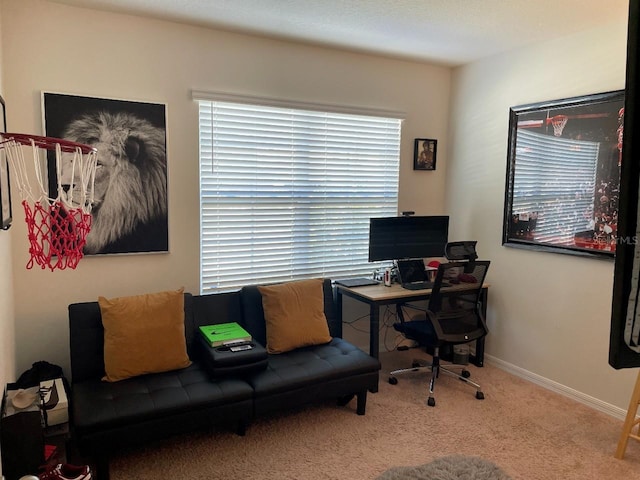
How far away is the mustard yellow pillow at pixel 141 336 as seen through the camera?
261 cm

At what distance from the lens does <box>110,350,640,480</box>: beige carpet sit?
247cm

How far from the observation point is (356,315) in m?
4.05

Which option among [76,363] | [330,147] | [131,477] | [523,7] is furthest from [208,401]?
[523,7]

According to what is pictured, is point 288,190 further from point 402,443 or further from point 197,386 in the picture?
point 402,443

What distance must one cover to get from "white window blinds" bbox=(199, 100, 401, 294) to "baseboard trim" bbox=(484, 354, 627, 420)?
4.47ft

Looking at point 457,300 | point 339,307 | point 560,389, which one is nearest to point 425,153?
point 457,300

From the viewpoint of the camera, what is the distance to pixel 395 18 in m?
2.96

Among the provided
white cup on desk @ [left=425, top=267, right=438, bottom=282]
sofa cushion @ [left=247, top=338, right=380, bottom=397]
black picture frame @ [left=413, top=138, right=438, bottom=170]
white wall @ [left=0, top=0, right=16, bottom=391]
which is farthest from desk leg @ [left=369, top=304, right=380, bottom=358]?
white wall @ [left=0, top=0, right=16, bottom=391]

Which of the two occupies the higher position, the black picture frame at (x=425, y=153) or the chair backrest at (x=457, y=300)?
the black picture frame at (x=425, y=153)

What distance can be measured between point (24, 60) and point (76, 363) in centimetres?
181

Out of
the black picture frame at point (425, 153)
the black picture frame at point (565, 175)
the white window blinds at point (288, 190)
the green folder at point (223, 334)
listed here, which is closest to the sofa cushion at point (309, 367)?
the green folder at point (223, 334)

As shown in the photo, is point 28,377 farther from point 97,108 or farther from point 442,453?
point 442,453

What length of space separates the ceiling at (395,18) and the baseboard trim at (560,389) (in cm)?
255

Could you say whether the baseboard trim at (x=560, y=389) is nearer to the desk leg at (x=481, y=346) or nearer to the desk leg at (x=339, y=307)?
the desk leg at (x=481, y=346)
